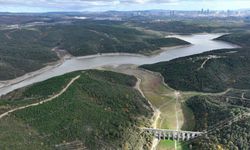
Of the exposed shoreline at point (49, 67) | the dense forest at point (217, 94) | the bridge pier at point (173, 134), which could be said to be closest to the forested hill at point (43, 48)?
the exposed shoreline at point (49, 67)

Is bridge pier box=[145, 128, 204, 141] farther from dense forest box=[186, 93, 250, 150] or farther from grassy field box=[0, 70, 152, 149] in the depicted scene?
grassy field box=[0, 70, 152, 149]

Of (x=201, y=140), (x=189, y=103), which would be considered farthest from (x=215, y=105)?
(x=201, y=140)

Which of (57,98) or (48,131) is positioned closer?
(48,131)

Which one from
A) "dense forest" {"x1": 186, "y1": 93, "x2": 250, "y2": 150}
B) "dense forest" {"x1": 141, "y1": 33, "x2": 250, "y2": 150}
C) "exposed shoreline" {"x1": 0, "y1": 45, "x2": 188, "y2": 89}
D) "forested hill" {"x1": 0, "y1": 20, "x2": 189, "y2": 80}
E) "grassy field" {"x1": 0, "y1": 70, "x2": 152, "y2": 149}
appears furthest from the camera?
"forested hill" {"x1": 0, "y1": 20, "x2": 189, "y2": 80}

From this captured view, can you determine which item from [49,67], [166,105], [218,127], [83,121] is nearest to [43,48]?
[49,67]

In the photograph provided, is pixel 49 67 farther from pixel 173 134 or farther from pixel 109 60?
pixel 173 134

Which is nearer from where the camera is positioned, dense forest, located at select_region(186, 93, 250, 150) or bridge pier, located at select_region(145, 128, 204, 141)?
dense forest, located at select_region(186, 93, 250, 150)

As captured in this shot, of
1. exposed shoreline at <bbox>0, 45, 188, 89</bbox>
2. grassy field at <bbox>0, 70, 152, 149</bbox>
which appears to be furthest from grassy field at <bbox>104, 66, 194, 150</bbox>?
exposed shoreline at <bbox>0, 45, 188, 89</bbox>

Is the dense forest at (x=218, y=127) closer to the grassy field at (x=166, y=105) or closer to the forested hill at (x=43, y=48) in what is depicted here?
the grassy field at (x=166, y=105)

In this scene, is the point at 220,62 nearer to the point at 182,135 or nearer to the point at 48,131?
the point at 182,135
